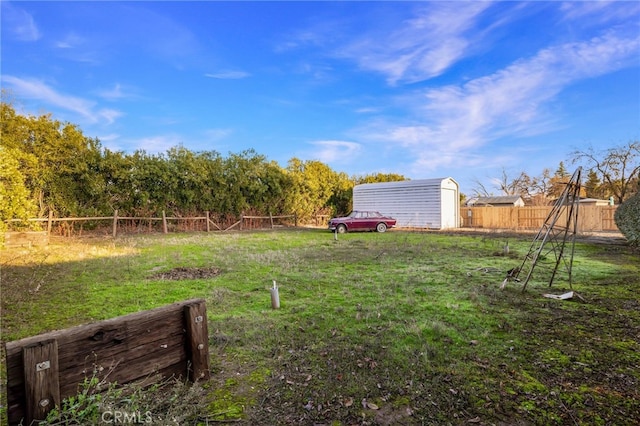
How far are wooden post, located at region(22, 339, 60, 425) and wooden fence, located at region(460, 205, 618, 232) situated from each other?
21.8 m

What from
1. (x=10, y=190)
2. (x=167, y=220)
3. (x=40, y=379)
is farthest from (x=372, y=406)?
(x=167, y=220)

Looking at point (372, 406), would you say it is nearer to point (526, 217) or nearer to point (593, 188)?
point (526, 217)

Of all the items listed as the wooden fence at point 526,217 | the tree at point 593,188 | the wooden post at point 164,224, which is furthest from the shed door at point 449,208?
the tree at point 593,188

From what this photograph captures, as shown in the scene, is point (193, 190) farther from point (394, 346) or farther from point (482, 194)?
point (482, 194)

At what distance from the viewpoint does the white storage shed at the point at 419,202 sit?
63.1 ft

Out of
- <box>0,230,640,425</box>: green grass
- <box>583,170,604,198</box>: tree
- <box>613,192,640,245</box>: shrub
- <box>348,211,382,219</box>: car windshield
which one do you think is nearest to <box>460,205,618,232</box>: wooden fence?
<box>613,192,640,245</box>: shrub

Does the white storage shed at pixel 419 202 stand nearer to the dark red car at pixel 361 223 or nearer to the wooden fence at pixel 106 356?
the dark red car at pixel 361 223

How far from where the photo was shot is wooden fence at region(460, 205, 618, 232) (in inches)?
720

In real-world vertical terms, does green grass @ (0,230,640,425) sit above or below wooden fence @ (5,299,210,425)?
below

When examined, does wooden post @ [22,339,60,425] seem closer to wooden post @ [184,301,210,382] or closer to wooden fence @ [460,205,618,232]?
wooden post @ [184,301,210,382]

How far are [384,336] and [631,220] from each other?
12.0 metres

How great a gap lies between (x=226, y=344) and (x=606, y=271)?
838 cm

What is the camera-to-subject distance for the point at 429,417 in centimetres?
214

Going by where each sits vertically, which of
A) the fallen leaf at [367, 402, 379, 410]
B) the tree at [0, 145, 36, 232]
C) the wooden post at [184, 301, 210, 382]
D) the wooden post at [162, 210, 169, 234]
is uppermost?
the tree at [0, 145, 36, 232]
